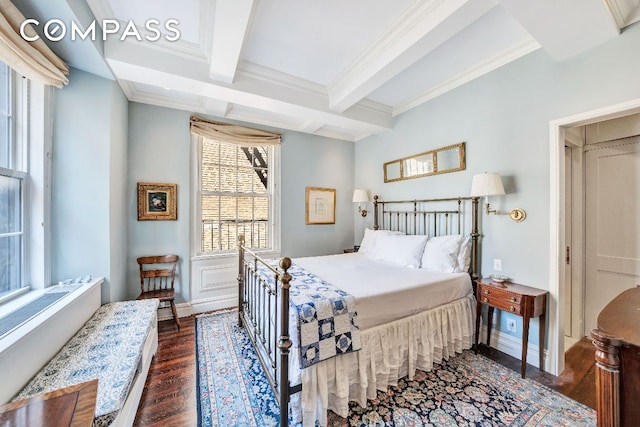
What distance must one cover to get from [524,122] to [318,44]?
2.00 metres

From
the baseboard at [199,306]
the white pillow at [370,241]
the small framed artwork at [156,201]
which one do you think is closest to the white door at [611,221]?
the white pillow at [370,241]

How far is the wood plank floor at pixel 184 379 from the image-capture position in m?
1.64

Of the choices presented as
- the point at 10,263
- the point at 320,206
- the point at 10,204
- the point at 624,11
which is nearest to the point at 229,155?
the point at 320,206

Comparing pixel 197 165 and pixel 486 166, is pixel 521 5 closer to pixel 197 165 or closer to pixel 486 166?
pixel 486 166

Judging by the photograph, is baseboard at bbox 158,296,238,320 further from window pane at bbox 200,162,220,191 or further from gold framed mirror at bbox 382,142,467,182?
gold framed mirror at bbox 382,142,467,182

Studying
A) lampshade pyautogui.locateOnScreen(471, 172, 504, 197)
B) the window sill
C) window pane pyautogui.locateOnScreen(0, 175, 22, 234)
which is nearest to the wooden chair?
the window sill

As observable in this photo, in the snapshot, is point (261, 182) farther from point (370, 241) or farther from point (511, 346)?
point (511, 346)

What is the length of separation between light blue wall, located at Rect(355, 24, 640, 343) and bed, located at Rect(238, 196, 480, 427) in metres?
0.29

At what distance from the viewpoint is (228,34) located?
5.91 feet

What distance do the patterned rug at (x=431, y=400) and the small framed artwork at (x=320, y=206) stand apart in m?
2.29

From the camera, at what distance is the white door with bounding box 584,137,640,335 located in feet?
7.47

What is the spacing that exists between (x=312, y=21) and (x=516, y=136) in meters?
2.09

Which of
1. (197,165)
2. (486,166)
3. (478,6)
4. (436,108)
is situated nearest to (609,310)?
(486,166)

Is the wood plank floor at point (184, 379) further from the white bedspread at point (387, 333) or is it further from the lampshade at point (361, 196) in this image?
the lampshade at point (361, 196)
